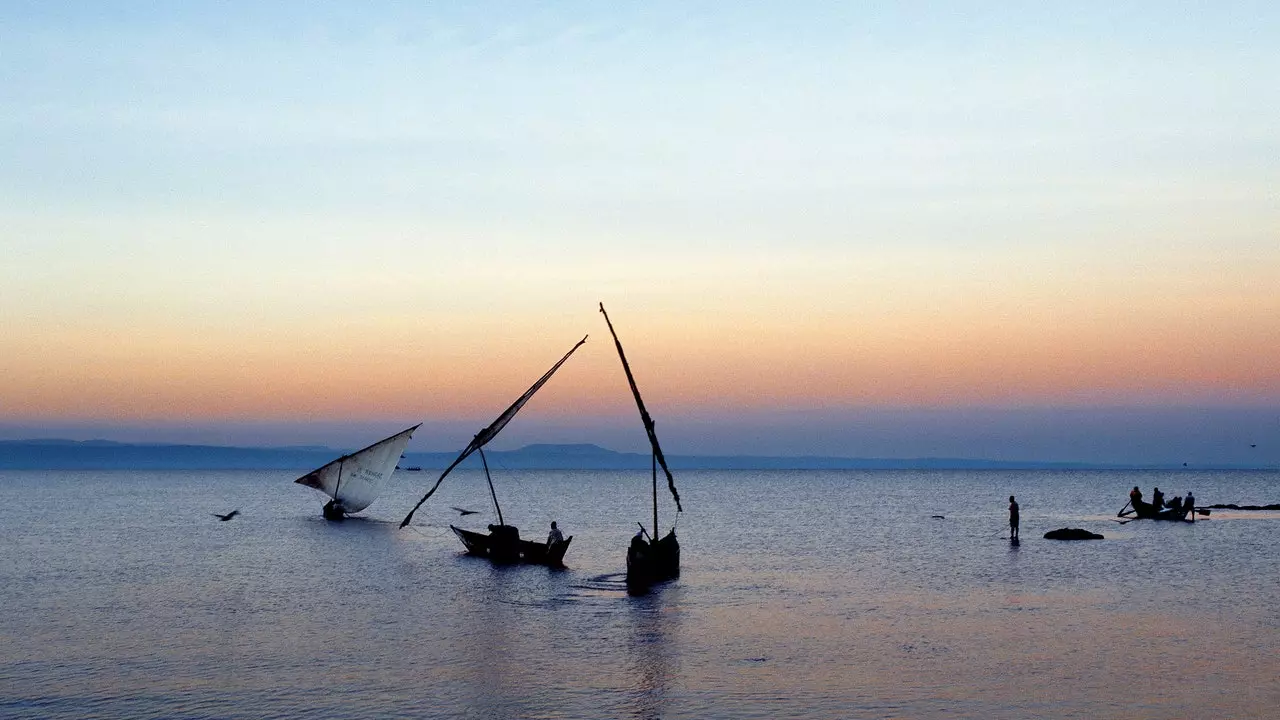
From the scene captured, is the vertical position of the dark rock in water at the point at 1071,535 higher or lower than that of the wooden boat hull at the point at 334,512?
higher

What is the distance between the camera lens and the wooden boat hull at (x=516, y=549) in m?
42.2

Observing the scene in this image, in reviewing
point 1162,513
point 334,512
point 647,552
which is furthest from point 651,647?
point 334,512

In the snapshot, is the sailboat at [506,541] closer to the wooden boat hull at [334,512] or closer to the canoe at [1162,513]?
the wooden boat hull at [334,512]

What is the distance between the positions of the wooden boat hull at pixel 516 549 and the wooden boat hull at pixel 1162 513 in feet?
132

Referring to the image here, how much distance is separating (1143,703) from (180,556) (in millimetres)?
42307

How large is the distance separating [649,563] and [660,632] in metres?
8.78

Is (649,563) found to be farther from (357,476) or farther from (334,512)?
(334,512)

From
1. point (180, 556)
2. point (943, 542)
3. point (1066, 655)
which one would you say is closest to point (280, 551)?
point (180, 556)

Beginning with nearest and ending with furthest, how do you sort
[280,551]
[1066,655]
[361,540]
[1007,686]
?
[1007,686], [1066,655], [280,551], [361,540]

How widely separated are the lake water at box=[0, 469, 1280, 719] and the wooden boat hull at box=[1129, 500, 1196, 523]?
1209 cm

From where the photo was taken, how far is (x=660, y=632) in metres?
26.5

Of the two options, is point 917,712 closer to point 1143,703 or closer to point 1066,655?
point 1143,703

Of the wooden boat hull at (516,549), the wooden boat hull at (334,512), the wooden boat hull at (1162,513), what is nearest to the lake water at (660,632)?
the wooden boat hull at (516,549)

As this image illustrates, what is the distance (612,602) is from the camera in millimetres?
32438
